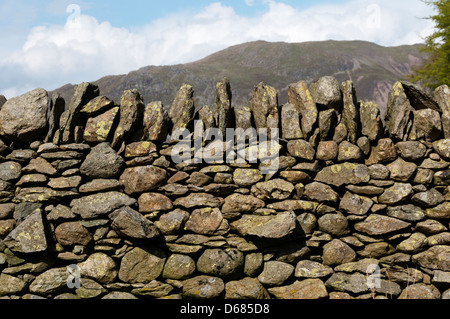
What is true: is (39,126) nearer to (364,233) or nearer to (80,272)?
(80,272)

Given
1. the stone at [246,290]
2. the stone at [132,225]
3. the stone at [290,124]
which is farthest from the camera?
the stone at [290,124]

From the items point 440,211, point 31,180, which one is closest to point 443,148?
point 440,211

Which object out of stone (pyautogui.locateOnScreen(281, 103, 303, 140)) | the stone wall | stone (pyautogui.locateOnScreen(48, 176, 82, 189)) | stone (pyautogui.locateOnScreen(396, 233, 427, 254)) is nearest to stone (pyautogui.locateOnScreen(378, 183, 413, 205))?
the stone wall

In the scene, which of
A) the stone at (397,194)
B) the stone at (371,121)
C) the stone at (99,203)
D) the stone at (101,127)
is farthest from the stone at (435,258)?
the stone at (101,127)

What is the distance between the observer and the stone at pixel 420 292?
6258mm

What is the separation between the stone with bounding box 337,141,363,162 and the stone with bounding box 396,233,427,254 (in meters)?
1.70

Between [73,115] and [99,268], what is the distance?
112 inches

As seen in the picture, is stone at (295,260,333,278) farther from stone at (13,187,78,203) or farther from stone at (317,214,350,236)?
stone at (13,187,78,203)

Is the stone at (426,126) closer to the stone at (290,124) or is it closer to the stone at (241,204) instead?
the stone at (290,124)

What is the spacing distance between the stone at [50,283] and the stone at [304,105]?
5.11m

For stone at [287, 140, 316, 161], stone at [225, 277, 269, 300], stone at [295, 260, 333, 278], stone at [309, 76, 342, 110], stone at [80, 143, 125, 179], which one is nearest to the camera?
stone at [225, 277, 269, 300]

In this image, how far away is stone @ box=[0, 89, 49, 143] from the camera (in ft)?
22.2

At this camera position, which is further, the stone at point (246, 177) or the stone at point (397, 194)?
the stone at point (246, 177)
